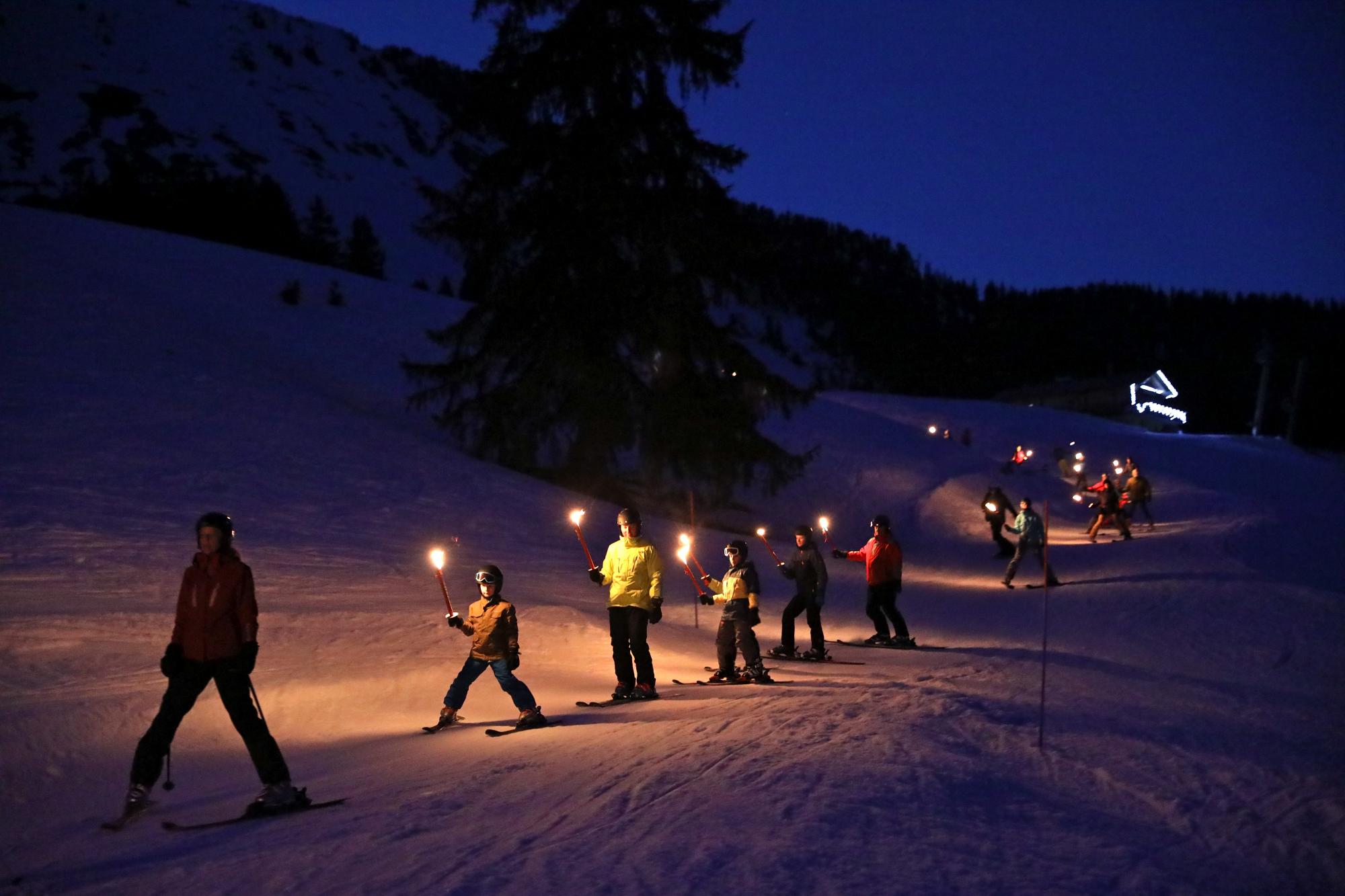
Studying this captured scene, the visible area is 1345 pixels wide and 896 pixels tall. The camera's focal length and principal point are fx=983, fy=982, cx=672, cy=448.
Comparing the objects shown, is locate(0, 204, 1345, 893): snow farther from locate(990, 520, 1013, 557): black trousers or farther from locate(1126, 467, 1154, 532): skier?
locate(1126, 467, 1154, 532): skier

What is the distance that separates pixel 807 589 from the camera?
12336 millimetres

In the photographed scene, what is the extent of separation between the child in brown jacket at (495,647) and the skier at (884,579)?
239 inches

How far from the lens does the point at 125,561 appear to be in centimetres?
1251

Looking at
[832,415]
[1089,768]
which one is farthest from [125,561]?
[832,415]

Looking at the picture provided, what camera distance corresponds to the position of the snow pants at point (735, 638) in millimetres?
10461

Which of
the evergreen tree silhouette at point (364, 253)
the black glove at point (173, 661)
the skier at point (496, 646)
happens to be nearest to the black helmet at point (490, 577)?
the skier at point (496, 646)

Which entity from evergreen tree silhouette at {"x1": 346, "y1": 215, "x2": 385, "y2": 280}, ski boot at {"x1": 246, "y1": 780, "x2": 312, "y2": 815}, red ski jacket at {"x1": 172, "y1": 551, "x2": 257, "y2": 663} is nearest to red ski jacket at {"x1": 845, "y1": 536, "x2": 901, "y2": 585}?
ski boot at {"x1": 246, "y1": 780, "x2": 312, "y2": 815}

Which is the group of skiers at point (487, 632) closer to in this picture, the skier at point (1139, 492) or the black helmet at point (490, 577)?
the black helmet at point (490, 577)

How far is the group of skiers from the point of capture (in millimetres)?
6301

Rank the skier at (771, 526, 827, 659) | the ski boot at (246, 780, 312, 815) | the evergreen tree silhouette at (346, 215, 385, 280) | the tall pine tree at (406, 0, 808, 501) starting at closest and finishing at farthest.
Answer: the ski boot at (246, 780, 312, 815) → the skier at (771, 526, 827, 659) → the tall pine tree at (406, 0, 808, 501) → the evergreen tree silhouette at (346, 215, 385, 280)

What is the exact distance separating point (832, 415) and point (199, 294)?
84.6 ft

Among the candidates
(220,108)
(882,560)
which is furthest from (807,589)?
(220,108)

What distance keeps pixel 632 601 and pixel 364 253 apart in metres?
59.4

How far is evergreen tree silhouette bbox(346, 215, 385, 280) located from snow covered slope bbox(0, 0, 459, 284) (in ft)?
34.2
